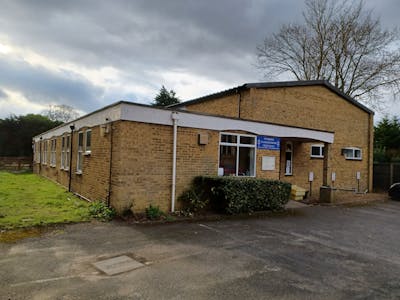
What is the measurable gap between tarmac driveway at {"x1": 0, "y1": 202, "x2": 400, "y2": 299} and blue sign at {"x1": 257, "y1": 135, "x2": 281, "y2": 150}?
385 centimetres

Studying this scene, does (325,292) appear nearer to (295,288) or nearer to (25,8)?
(295,288)

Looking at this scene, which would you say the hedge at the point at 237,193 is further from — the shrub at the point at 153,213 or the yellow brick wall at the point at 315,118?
the yellow brick wall at the point at 315,118

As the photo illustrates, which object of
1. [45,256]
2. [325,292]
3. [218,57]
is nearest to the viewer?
[325,292]

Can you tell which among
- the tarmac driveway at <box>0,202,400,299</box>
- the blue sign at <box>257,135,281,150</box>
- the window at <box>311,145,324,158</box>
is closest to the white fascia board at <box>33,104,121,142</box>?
the tarmac driveway at <box>0,202,400,299</box>

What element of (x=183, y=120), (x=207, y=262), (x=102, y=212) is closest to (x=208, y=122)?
(x=183, y=120)

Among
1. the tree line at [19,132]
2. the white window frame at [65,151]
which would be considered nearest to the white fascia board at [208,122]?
the white window frame at [65,151]

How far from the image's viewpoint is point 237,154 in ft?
34.2

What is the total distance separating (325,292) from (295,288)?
38cm

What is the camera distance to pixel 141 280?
4031 millimetres

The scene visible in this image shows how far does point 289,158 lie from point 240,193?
695 centimetres

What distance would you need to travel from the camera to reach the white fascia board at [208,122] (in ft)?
26.2

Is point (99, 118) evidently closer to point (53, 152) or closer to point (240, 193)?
point (240, 193)

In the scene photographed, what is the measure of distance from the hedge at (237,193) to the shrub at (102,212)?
8.23 feet

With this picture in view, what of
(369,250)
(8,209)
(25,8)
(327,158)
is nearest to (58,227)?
(8,209)
